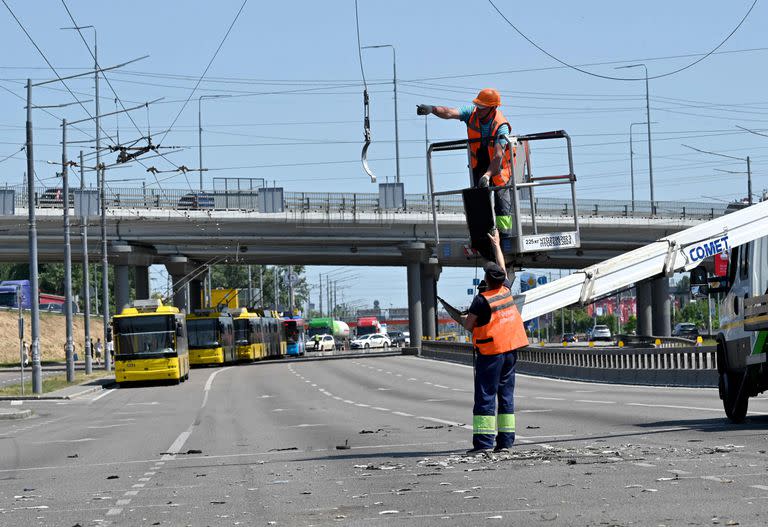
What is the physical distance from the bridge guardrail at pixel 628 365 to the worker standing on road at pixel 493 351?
20.0m

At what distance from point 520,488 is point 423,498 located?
0.79 metres

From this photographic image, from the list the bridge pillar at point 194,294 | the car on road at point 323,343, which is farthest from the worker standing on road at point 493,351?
the car on road at point 323,343

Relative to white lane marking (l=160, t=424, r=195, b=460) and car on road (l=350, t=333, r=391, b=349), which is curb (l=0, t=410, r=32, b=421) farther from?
car on road (l=350, t=333, r=391, b=349)

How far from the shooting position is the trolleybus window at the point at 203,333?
67.5m

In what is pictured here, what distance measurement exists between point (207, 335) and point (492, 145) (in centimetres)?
5487

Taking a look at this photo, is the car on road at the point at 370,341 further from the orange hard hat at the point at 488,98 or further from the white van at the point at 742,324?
the orange hard hat at the point at 488,98

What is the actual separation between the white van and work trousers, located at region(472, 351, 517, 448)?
3.54m

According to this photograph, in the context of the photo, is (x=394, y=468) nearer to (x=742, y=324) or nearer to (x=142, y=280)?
(x=742, y=324)

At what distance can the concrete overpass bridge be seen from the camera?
72625 mm

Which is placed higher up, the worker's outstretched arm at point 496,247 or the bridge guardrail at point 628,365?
the worker's outstretched arm at point 496,247

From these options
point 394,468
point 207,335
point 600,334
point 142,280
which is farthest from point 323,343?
point 394,468

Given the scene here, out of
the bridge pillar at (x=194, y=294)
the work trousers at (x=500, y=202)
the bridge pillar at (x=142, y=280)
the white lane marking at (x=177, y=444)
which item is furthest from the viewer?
the bridge pillar at (x=194, y=294)

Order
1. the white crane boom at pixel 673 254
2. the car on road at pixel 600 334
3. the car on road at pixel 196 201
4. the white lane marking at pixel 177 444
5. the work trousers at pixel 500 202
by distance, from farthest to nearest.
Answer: the car on road at pixel 600 334
the car on road at pixel 196 201
the white lane marking at pixel 177 444
the white crane boom at pixel 673 254
the work trousers at pixel 500 202

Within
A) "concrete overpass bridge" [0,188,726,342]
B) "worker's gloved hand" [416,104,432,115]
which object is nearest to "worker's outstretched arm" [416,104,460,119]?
"worker's gloved hand" [416,104,432,115]
